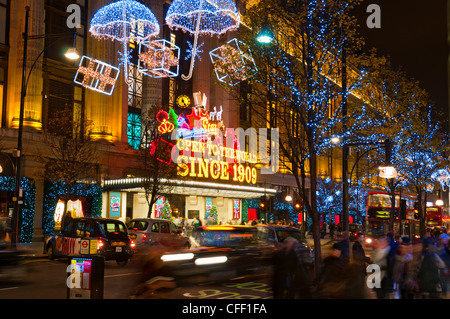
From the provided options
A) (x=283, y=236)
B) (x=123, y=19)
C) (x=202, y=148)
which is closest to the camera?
(x=283, y=236)

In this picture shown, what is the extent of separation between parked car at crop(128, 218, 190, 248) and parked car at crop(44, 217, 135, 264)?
6.57 feet

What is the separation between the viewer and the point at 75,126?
3158 centimetres

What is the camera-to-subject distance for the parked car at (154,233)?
2281cm

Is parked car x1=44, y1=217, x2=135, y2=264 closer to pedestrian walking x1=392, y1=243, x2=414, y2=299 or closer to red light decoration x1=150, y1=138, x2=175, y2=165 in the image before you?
pedestrian walking x1=392, y1=243, x2=414, y2=299

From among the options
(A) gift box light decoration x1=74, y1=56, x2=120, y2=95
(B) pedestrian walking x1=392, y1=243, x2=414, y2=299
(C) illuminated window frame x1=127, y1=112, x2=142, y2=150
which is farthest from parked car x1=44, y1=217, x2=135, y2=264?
(C) illuminated window frame x1=127, y1=112, x2=142, y2=150

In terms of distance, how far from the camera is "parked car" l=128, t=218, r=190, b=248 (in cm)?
2281

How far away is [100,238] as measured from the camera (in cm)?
1962

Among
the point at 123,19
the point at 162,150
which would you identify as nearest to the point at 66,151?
the point at 162,150

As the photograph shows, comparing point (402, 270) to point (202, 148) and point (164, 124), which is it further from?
point (202, 148)

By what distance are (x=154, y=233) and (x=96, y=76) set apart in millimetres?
15960

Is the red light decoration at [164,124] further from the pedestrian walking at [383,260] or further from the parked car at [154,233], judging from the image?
the pedestrian walking at [383,260]

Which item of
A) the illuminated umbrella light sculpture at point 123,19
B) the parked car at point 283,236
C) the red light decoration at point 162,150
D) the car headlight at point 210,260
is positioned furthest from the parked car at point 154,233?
the illuminated umbrella light sculpture at point 123,19

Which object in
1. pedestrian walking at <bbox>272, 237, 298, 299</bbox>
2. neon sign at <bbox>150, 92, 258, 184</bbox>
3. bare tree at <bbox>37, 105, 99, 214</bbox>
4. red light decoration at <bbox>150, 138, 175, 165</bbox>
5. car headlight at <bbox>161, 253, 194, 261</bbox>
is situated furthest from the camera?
neon sign at <bbox>150, 92, 258, 184</bbox>

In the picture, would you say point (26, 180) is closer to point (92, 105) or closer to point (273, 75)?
point (92, 105)
